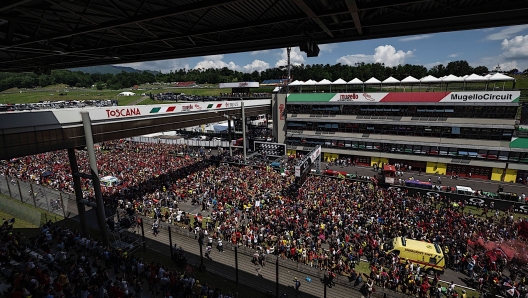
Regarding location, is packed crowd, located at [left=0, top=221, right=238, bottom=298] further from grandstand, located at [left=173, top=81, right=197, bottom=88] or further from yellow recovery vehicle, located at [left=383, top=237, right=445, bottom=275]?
grandstand, located at [left=173, top=81, right=197, bottom=88]

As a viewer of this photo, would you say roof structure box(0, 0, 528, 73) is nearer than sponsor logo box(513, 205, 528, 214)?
Yes

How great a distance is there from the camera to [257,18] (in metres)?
8.30

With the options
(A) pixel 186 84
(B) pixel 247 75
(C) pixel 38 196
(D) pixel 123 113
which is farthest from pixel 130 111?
(A) pixel 186 84

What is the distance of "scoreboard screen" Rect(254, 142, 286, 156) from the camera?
117 ft

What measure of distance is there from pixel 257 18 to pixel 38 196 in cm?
2591

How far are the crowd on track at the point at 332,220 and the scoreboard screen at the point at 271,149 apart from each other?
4.26 metres

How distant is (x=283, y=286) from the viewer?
13539 millimetres

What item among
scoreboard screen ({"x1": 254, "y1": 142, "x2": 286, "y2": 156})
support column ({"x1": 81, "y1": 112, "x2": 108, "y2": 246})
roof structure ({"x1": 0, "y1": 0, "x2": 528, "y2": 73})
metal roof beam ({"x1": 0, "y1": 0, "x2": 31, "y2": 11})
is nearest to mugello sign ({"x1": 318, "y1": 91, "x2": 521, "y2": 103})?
scoreboard screen ({"x1": 254, "y1": 142, "x2": 286, "y2": 156})

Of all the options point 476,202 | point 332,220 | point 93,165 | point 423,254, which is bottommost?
point 476,202

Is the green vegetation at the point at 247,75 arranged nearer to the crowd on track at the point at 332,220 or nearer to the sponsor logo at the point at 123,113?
the crowd on track at the point at 332,220

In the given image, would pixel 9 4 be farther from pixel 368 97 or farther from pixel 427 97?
pixel 427 97

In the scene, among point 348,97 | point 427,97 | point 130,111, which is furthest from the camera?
point 348,97

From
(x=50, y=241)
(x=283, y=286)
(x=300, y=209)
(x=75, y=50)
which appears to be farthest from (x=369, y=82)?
(x=50, y=241)

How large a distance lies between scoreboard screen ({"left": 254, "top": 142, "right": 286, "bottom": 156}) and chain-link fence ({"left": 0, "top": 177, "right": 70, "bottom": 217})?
2200 centimetres
